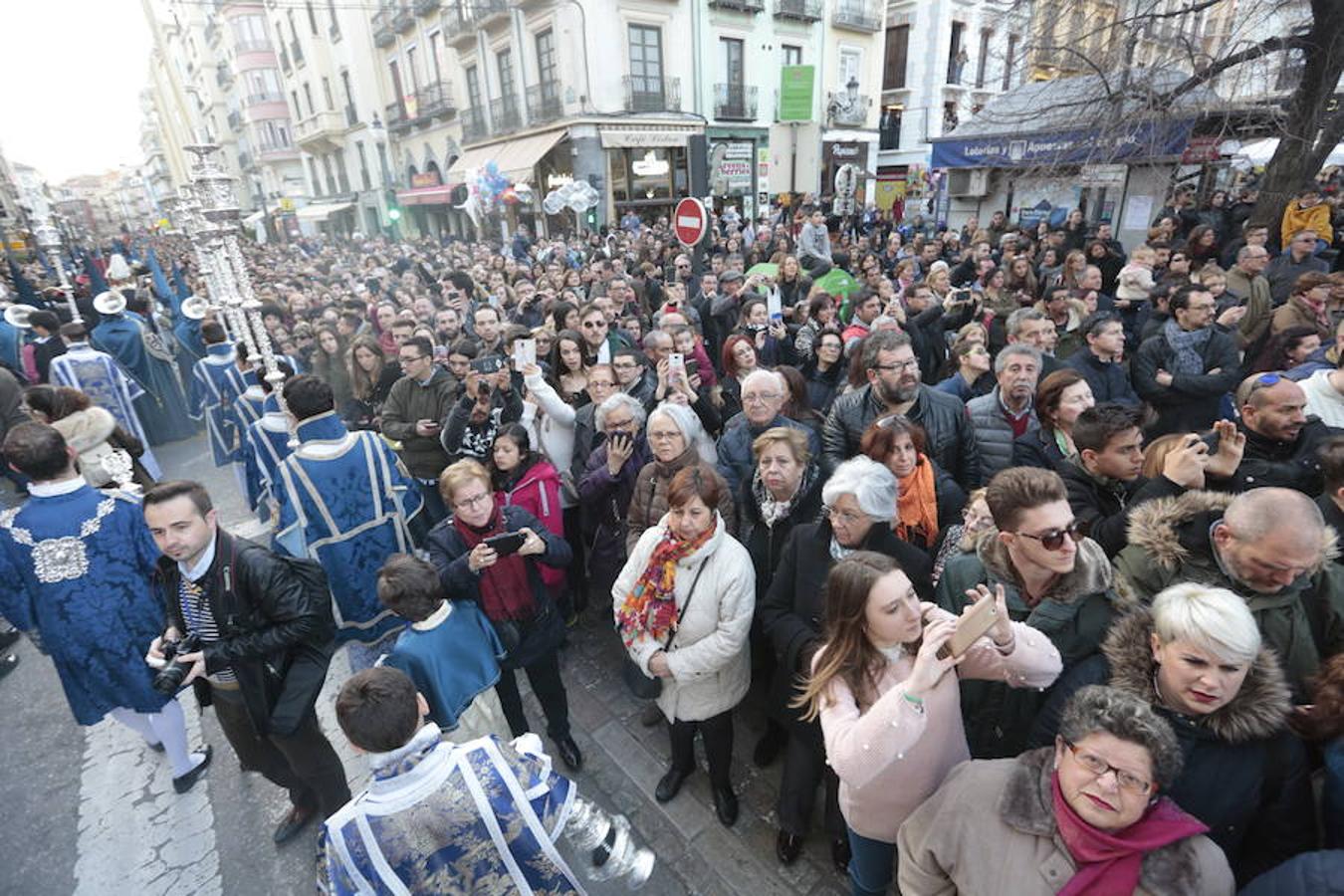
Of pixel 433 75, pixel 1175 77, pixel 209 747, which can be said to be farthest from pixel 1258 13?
pixel 433 75

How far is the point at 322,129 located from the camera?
118 feet

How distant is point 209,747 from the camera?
3582 mm

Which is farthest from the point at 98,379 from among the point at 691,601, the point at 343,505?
the point at 691,601

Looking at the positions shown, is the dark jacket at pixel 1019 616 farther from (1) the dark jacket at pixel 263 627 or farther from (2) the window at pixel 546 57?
(2) the window at pixel 546 57

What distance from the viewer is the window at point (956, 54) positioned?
27734 millimetres

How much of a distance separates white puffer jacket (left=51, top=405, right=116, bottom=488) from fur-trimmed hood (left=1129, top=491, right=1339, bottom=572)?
5505 mm

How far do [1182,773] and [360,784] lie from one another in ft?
11.7

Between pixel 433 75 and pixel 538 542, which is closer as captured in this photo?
pixel 538 542

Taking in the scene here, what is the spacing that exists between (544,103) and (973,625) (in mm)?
24888

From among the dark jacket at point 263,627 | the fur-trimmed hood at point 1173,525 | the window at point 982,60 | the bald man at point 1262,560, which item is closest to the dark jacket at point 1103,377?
the fur-trimmed hood at point 1173,525

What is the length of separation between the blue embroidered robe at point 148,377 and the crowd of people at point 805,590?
257 cm

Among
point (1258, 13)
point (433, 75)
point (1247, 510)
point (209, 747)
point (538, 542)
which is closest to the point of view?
point (1247, 510)

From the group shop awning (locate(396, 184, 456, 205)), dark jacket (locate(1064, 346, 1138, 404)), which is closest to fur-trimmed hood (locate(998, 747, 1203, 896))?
dark jacket (locate(1064, 346, 1138, 404))

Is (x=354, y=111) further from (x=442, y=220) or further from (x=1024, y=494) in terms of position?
(x=1024, y=494)
